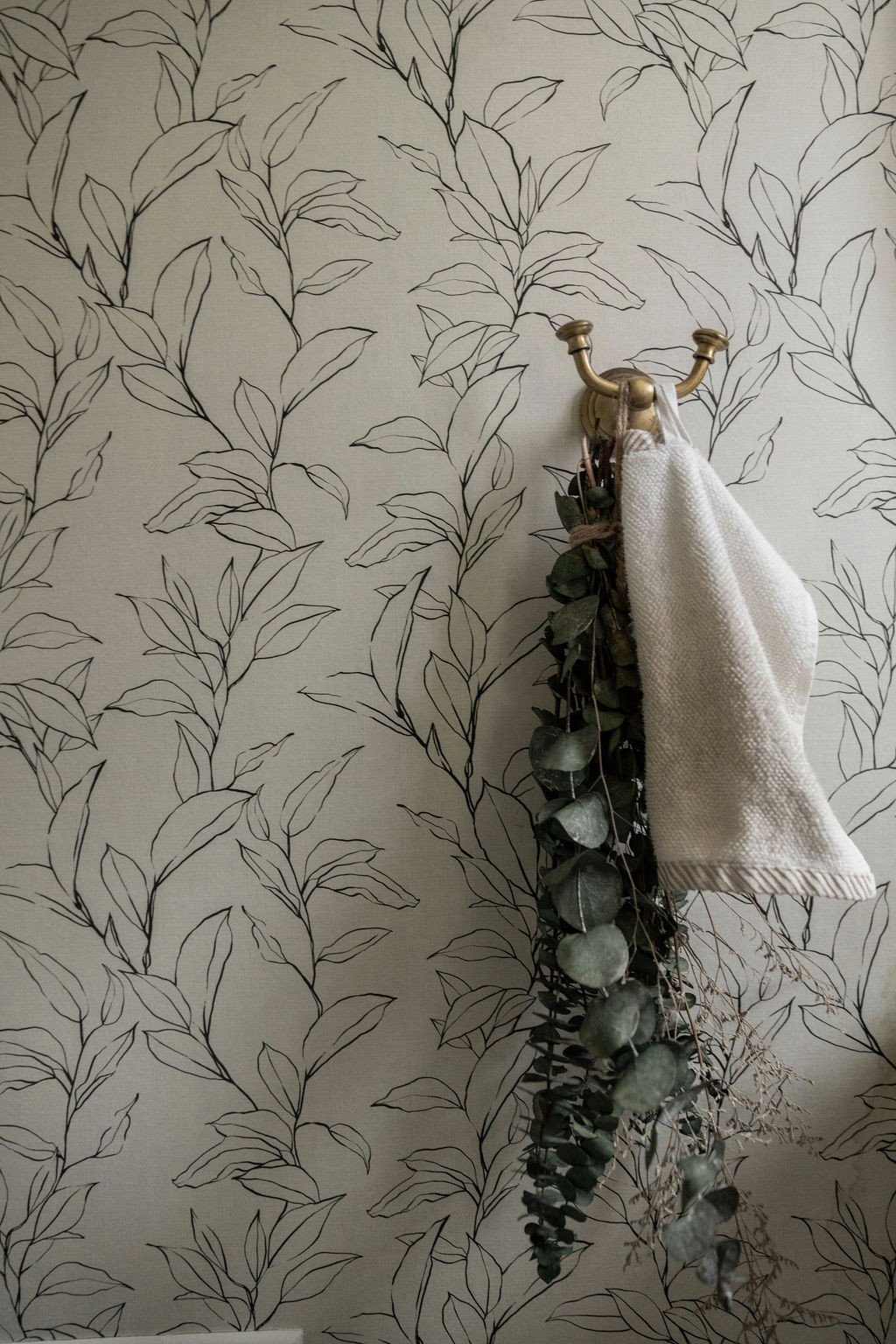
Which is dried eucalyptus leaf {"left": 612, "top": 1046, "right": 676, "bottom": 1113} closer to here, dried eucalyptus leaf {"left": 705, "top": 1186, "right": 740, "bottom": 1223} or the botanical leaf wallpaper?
dried eucalyptus leaf {"left": 705, "top": 1186, "right": 740, "bottom": 1223}

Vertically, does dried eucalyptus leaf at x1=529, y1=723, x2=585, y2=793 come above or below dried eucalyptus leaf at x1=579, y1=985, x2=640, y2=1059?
above

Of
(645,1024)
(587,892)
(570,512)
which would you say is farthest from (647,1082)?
(570,512)

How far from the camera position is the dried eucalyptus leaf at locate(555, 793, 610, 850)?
0.69 meters

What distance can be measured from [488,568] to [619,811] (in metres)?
0.29

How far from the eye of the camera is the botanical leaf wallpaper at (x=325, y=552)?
33.6 inches

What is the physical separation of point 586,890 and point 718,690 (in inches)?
8.1

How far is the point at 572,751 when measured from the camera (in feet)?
2.33

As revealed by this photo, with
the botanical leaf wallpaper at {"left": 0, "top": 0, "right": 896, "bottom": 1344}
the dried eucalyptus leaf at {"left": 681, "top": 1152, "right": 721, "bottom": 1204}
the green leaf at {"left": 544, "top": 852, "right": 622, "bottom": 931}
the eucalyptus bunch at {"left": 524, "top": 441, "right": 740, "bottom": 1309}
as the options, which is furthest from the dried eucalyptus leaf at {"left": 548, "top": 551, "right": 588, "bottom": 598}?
the dried eucalyptus leaf at {"left": 681, "top": 1152, "right": 721, "bottom": 1204}

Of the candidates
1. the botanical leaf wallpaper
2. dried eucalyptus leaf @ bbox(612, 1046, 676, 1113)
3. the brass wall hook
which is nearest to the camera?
dried eucalyptus leaf @ bbox(612, 1046, 676, 1113)

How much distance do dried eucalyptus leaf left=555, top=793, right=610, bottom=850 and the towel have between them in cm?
5

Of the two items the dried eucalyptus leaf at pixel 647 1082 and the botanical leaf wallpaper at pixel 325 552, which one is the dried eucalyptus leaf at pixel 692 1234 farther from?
the botanical leaf wallpaper at pixel 325 552

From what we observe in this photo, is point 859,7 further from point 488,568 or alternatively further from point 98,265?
point 98,265

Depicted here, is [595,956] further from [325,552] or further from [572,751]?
[325,552]

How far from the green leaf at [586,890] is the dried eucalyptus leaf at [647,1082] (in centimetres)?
11
